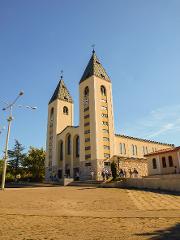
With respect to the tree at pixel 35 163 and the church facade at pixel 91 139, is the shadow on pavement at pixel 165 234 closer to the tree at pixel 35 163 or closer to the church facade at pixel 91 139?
the church facade at pixel 91 139

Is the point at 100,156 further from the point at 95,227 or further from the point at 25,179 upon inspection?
the point at 95,227

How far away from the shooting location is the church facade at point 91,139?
44.8 metres

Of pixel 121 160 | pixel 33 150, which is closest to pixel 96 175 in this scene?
pixel 121 160

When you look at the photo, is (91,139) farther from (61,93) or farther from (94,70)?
(61,93)

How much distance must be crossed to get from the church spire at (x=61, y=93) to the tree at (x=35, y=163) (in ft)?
50.0

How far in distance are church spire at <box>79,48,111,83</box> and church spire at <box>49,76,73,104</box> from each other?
10.6 meters

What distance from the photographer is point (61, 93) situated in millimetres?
62219

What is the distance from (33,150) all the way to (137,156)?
29.3 metres

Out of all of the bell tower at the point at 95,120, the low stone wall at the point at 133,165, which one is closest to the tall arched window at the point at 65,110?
the bell tower at the point at 95,120

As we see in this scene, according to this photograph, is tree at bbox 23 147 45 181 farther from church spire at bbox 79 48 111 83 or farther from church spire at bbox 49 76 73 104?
church spire at bbox 79 48 111 83

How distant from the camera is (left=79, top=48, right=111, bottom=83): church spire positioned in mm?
50812

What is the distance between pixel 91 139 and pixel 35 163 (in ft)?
81.0

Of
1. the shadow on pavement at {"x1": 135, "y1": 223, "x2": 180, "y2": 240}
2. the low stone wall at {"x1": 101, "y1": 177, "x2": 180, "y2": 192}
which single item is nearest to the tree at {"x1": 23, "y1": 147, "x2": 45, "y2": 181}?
the low stone wall at {"x1": 101, "y1": 177, "x2": 180, "y2": 192}

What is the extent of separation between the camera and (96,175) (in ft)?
138
